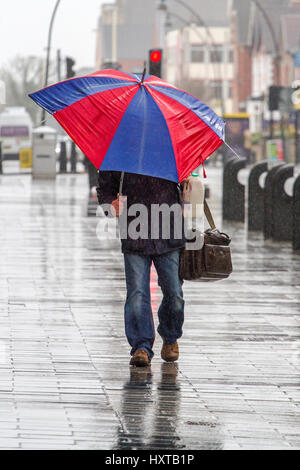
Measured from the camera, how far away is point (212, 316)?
10.3 m

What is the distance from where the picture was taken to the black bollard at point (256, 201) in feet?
65.6

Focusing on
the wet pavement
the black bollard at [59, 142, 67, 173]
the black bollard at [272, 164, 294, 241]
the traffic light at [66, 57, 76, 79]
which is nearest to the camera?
the wet pavement

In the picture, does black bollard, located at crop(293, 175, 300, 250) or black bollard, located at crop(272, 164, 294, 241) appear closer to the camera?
black bollard, located at crop(293, 175, 300, 250)

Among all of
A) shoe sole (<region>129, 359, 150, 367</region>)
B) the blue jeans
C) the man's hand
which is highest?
the man's hand

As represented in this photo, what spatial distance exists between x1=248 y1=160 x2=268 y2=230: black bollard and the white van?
42072 millimetres

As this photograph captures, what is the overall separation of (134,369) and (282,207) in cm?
1013

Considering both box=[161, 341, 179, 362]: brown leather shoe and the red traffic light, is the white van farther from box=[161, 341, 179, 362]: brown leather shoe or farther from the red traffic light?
box=[161, 341, 179, 362]: brown leather shoe

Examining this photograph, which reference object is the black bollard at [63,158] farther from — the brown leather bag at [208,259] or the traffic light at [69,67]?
the brown leather bag at [208,259]

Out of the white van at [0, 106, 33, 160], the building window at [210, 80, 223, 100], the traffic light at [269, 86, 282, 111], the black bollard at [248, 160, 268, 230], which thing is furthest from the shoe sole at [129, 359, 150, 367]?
the building window at [210, 80, 223, 100]

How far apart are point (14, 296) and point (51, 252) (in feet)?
14.1

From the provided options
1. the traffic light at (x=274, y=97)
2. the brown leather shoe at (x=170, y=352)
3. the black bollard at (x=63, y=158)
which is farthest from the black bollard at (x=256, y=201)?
the black bollard at (x=63, y=158)

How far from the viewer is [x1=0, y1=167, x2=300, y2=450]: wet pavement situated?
6.21m

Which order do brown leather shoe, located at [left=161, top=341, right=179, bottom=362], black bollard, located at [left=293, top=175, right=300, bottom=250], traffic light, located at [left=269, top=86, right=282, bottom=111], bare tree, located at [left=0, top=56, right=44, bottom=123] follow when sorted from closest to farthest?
brown leather shoe, located at [left=161, top=341, right=179, bottom=362] → black bollard, located at [left=293, top=175, right=300, bottom=250] → traffic light, located at [left=269, top=86, right=282, bottom=111] → bare tree, located at [left=0, top=56, right=44, bottom=123]
